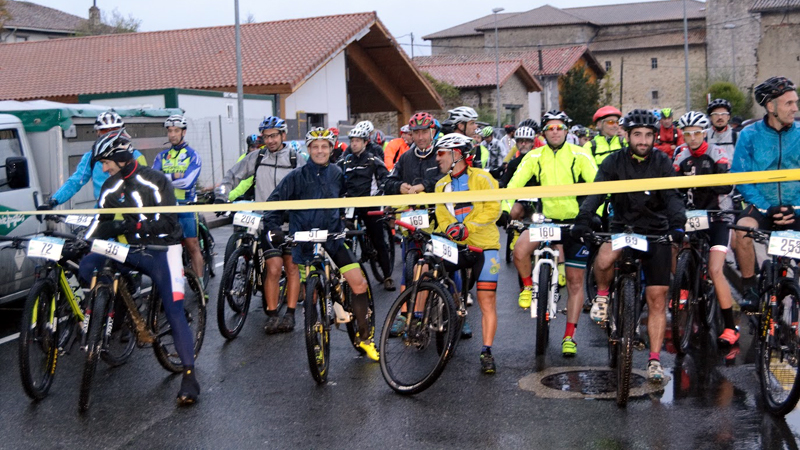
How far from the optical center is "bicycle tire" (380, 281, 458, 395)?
6.43m

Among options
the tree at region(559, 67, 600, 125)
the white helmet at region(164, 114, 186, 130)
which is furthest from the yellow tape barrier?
the tree at region(559, 67, 600, 125)

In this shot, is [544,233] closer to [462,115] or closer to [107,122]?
[462,115]

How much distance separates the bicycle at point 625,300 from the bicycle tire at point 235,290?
3.43m

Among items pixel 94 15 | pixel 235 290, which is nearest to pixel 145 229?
pixel 235 290

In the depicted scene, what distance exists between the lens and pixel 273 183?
9.26 m

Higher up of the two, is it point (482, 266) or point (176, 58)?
point (176, 58)

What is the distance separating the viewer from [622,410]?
19.8 ft

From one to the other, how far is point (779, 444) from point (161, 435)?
11.7 ft

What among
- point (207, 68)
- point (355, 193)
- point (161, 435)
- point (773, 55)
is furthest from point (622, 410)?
point (773, 55)

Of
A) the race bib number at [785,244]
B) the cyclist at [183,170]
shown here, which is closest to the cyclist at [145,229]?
the cyclist at [183,170]

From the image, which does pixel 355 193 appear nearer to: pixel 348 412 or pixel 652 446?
pixel 348 412

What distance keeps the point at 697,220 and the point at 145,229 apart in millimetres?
4311

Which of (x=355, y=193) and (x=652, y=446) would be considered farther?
(x=355, y=193)

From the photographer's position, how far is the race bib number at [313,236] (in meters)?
7.20
